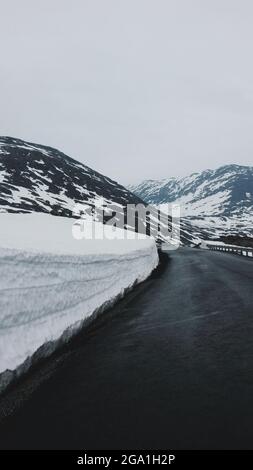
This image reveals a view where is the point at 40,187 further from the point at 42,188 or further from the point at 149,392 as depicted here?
the point at 149,392

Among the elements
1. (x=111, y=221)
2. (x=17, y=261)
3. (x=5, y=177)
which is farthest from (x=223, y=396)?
(x=5, y=177)

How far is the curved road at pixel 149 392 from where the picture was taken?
14.7ft

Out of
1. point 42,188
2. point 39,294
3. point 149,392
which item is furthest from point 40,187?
point 149,392

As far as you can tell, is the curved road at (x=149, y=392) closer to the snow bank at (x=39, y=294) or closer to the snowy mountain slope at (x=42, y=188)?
the snow bank at (x=39, y=294)

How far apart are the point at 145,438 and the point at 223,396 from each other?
4.53 feet

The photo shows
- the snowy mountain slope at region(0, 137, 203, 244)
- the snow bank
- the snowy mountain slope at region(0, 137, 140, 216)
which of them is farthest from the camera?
the snowy mountain slope at region(0, 137, 203, 244)

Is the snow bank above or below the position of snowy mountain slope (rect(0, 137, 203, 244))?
below

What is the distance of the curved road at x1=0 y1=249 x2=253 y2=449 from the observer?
176 inches

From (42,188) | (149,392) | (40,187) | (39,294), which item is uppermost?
(40,187)

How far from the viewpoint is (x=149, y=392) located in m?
5.76

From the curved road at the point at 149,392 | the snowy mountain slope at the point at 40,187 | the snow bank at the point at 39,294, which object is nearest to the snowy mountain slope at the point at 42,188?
the snowy mountain slope at the point at 40,187

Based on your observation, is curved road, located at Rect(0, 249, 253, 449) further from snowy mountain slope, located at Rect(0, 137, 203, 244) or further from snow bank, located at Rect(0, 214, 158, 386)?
snowy mountain slope, located at Rect(0, 137, 203, 244)

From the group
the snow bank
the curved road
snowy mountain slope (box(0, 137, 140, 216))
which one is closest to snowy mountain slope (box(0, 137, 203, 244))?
snowy mountain slope (box(0, 137, 140, 216))

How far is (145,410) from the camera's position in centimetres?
516
